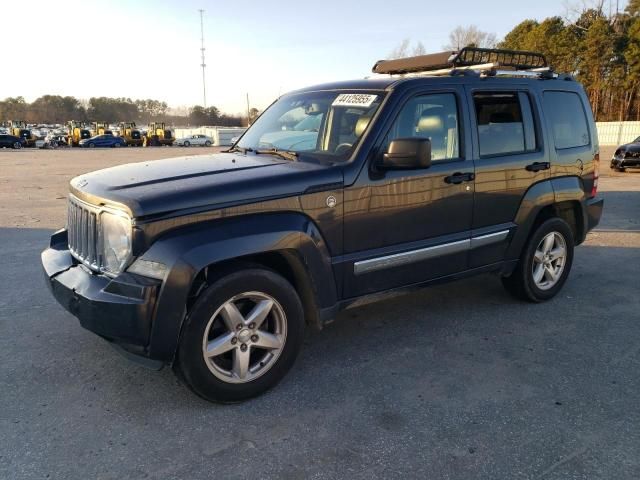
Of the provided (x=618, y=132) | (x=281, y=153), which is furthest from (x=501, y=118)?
(x=618, y=132)

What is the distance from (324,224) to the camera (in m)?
Answer: 3.34

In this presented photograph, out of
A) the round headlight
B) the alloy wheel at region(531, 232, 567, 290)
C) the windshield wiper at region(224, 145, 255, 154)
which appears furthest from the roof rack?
the round headlight

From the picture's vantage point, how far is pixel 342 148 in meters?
3.62

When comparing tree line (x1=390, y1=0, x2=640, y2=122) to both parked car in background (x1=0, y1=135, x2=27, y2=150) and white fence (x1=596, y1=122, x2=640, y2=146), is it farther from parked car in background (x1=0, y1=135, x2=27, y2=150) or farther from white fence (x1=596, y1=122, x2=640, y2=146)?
parked car in background (x1=0, y1=135, x2=27, y2=150)

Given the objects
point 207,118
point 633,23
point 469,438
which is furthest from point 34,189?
point 207,118

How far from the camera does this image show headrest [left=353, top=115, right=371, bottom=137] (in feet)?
11.9

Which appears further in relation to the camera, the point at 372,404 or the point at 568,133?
the point at 568,133

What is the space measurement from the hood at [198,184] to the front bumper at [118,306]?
0.40 meters

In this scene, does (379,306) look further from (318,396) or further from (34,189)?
(34,189)

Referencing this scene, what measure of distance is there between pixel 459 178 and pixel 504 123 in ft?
2.74

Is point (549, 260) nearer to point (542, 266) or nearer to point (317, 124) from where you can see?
point (542, 266)

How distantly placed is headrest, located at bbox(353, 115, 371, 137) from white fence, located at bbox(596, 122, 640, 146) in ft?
120

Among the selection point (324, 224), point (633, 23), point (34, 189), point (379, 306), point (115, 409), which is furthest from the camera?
point (633, 23)

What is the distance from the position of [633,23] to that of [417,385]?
174 ft
